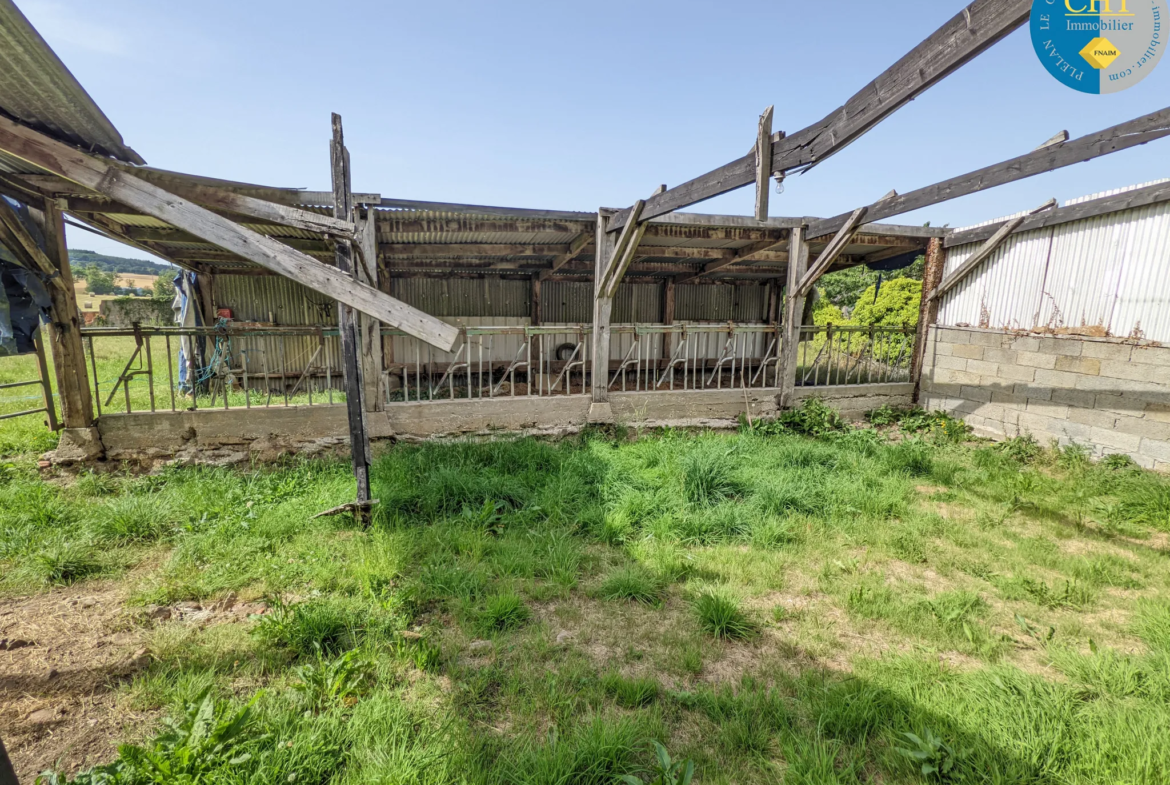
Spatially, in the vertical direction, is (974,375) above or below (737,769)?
above

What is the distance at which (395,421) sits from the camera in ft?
19.9

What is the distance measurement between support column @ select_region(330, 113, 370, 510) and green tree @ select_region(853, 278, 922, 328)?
1493 centimetres

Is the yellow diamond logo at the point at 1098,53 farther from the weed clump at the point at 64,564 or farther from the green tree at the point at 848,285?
the green tree at the point at 848,285

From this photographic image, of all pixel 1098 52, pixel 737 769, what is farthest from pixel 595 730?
pixel 1098 52

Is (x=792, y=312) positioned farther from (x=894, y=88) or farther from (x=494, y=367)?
(x=494, y=367)

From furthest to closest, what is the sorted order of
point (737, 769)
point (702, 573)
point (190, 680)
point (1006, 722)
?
point (702, 573)
point (190, 680)
point (1006, 722)
point (737, 769)

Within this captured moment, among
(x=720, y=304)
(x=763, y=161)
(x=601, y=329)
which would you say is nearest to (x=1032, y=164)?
(x=763, y=161)

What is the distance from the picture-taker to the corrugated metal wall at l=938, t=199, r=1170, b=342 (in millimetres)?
5516

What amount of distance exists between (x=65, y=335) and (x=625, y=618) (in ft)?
20.4

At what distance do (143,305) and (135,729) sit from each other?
71.8ft

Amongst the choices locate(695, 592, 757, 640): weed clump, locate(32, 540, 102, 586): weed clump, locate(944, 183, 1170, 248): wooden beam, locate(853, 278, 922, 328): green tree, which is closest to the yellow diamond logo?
locate(944, 183, 1170, 248): wooden beam

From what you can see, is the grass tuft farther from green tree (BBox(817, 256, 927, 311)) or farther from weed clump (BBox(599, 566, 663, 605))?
green tree (BBox(817, 256, 927, 311))

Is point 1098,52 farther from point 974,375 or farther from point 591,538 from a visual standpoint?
point 591,538

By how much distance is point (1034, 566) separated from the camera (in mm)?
3938
